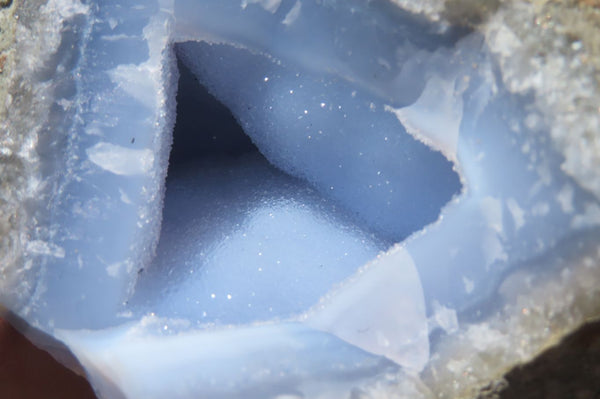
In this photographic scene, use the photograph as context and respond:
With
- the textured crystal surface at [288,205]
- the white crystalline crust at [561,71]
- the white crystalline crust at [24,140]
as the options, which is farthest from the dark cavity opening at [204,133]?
the white crystalline crust at [561,71]

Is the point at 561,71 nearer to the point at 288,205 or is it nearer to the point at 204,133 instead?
the point at 288,205

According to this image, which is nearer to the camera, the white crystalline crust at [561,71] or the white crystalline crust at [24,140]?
the white crystalline crust at [561,71]

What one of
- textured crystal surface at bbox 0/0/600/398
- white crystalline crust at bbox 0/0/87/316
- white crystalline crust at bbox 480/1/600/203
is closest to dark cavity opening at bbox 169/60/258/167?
textured crystal surface at bbox 0/0/600/398

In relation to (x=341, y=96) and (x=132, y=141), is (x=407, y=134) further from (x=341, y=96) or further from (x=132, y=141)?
(x=132, y=141)

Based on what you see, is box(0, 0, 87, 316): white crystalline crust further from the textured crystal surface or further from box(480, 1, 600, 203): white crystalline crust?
box(480, 1, 600, 203): white crystalline crust

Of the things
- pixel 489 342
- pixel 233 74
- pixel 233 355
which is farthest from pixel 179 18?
pixel 489 342

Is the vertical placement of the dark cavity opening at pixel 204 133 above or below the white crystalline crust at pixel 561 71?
above

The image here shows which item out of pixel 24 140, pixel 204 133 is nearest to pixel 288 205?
pixel 204 133

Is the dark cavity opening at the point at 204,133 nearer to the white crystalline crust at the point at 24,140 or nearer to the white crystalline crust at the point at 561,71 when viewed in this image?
the white crystalline crust at the point at 24,140

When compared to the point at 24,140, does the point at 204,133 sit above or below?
above
